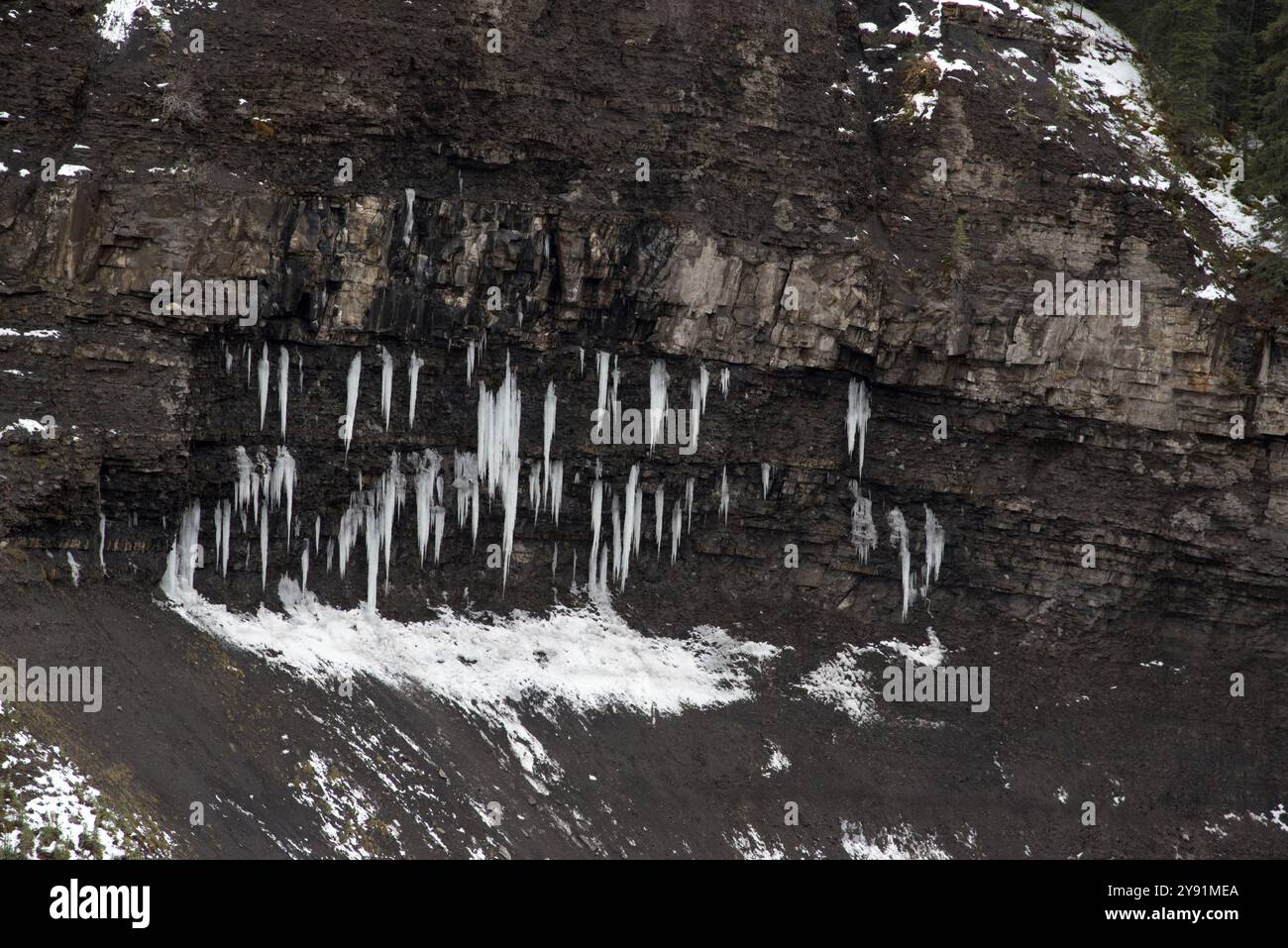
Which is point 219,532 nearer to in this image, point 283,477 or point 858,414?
point 283,477

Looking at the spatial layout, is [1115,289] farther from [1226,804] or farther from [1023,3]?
[1226,804]

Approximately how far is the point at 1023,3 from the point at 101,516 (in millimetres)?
27251

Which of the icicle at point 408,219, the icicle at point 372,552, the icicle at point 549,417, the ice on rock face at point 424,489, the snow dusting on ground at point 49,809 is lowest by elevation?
the snow dusting on ground at point 49,809

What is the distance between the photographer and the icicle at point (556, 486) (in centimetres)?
3981

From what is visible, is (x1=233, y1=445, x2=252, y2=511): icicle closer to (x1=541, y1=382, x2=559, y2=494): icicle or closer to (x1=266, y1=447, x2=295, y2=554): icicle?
(x1=266, y1=447, x2=295, y2=554): icicle

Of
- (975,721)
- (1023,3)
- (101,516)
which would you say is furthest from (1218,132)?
(101,516)

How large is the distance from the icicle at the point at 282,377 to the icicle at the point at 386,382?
2116 millimetres

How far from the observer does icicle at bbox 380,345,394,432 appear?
3778 cm

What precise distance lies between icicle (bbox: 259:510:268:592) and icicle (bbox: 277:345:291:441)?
7.10 feet

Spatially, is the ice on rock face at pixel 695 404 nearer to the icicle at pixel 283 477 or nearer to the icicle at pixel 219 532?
the icicle at pixel 283 477

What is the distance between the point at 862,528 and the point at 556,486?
7.81 metres

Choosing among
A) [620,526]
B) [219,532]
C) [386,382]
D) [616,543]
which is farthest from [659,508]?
[219,532]

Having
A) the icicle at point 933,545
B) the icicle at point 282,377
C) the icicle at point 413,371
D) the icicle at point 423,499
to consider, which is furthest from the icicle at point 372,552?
the icicle at point 933,545
